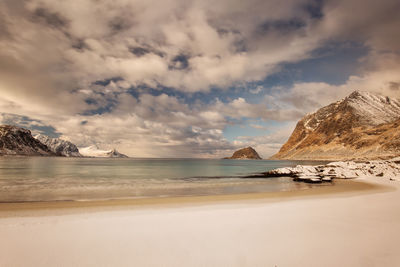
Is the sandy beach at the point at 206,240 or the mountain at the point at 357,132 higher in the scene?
the mountain at the point at 357,132

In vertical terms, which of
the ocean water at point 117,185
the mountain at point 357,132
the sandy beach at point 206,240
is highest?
the mountain at point 357,132

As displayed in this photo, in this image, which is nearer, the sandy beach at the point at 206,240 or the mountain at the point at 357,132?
the sandy beach at the point at 206,240

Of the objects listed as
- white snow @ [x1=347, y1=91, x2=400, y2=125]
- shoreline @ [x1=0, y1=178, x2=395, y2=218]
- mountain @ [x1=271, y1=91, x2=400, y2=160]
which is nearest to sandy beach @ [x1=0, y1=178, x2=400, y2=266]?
shoreline @ [x1=0, y1=178, x2=395, y2=218]

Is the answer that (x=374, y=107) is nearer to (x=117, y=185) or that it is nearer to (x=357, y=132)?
(x=357, y=132)

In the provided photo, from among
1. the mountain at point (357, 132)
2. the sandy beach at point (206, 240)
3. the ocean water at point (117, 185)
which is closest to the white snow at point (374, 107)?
the mountain at point (357, 132)

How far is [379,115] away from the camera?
158000 millimetres

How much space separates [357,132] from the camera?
463 feet

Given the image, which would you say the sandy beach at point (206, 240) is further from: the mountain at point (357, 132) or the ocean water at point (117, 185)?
the mountain at point (357, 132)

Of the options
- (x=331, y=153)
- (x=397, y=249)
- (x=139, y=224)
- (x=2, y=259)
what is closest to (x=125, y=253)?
(x=139, y=224)

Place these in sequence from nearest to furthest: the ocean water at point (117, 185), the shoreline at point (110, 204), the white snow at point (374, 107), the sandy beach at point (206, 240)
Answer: the sandy beach at point (206, 240) < the shoreline at point (110, 204) < the ocean water at point (117, 185) < the white snow at point (374, 107)

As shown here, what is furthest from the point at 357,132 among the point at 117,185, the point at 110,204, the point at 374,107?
the point at 110,204

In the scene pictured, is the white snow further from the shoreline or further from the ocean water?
the shoreline

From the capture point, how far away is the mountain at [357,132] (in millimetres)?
110650

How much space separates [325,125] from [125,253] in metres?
216
